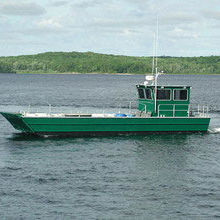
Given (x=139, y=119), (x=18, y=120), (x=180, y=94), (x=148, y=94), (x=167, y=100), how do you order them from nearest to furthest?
(x=18, y=120)
(x=139, y=119)
(x=167, y=100)
(x=180, y=94)
(x=148, y=94)

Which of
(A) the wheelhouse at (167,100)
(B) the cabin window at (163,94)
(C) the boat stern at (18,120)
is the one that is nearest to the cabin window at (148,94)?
(A) the wheelhouse at (167,100)

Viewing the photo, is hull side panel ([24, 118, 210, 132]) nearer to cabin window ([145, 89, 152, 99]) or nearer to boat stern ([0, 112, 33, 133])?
boat stern ([0, 112, 33, 133])

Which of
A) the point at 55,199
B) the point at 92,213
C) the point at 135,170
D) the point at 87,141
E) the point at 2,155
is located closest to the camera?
the point at 92,213

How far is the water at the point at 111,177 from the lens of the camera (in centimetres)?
2597

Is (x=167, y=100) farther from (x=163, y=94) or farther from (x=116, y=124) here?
(x=116, y=124)

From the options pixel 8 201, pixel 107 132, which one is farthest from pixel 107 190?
pixel 107 132

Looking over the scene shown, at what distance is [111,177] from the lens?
31.9 meters

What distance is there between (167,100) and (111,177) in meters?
15.7

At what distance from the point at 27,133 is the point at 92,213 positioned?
21.2 m

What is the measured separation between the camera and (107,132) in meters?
44.9

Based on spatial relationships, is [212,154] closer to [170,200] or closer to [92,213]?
[170,200]

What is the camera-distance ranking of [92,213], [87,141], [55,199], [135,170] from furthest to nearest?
[87,141], [135,170], [55,199], [92,213]

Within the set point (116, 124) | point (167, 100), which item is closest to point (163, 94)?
point (167, 100)

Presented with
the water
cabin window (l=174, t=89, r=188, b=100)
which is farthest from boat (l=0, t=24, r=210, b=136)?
the water
